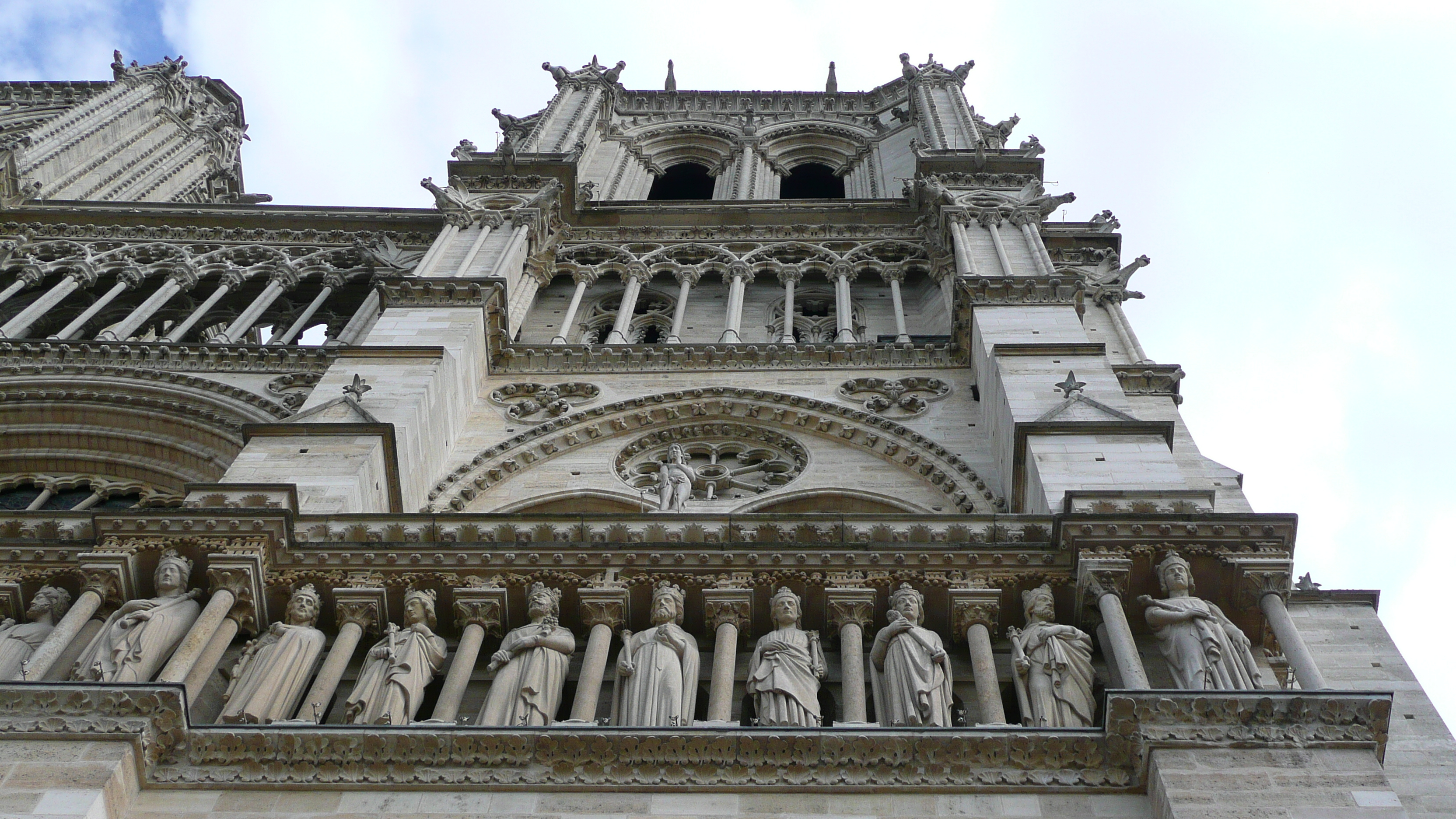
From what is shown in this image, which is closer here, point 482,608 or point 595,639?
point 595,639

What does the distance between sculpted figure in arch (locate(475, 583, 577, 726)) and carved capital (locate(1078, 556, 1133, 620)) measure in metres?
3.72

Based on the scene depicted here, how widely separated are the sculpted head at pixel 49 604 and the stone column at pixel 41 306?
1115 cm

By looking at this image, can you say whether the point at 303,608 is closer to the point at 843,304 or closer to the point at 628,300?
the point at 628,300

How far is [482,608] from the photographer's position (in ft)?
39.9

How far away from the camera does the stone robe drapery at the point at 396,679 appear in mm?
10680

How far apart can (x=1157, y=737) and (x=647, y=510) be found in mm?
7946

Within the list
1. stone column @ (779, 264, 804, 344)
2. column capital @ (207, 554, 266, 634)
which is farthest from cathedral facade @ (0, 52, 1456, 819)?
stone column @ (779, 264, 804, 344)

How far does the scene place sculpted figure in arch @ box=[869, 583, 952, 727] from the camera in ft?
34.7

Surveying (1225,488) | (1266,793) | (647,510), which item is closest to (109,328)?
(647,510)

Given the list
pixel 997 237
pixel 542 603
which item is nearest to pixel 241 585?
pixel 542 603

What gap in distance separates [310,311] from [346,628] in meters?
13.2

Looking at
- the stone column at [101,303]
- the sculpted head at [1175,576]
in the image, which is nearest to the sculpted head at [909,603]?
the sculpted head at [1175,576]

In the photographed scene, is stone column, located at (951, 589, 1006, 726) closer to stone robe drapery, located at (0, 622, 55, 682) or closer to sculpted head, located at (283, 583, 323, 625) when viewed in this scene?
sculpted head, located at (283, 583, 323, 625)

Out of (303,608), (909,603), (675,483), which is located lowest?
(303,608)
